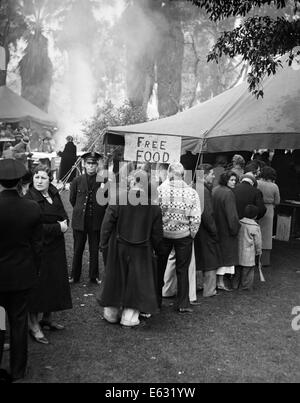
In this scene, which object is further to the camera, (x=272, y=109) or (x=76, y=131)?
(x=76, y=131)

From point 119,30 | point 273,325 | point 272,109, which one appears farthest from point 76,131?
point 273,325

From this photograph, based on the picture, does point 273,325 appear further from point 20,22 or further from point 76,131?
point 76,131

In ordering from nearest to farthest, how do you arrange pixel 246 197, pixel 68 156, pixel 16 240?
1. pixel 16 240
2. pixel 246 197
3. pixel 68 156

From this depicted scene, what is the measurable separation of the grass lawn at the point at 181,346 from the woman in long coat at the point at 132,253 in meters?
0.31

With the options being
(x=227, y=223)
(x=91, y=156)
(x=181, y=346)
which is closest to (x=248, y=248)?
(x=227, y=223)

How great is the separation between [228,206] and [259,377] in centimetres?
276

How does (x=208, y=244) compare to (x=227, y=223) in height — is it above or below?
below

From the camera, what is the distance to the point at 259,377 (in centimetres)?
429

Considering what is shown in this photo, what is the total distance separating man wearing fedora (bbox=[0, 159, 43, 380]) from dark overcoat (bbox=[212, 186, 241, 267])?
10.7ft

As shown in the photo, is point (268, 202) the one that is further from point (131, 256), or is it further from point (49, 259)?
point (49, 259)

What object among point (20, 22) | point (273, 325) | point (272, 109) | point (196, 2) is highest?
point (20, 22)

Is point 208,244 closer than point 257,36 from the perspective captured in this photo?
Yes

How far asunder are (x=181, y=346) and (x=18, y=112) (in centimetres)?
2088

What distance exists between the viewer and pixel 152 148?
8.70 m
